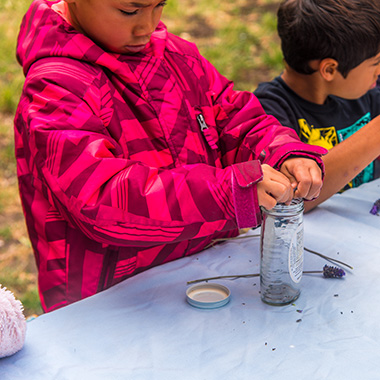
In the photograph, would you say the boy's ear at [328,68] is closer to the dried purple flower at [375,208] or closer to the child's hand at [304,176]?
the dried purple flower at [375,208]

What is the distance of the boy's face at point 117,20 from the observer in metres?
1.29

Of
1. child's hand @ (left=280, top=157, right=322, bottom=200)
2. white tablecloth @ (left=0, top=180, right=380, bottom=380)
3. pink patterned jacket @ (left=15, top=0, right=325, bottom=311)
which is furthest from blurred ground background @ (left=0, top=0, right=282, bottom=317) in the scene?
child's hand @ (left=280, top=157, right=322, bottom=200)

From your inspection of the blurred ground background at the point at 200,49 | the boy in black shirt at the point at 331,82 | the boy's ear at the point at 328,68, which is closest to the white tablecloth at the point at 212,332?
the boy in black shirt at the point at 331,82

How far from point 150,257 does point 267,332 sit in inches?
16.3

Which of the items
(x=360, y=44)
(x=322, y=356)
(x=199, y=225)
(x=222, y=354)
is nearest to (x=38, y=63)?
(x=199, y=225)

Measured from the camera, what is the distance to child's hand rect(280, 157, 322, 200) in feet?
4.23

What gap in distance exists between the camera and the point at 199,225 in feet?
4.06

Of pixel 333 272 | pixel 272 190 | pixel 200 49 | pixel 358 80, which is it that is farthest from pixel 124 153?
pixel 200 49

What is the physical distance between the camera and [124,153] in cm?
142

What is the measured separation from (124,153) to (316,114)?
92 cm

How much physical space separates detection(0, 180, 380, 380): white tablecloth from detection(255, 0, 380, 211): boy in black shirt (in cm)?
41

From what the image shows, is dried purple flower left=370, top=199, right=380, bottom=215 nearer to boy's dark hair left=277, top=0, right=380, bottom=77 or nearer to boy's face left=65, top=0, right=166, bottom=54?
boy's dark hair left=277, top=0, right=380, bottom=77

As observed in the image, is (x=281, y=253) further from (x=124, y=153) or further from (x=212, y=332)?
(x=124, y=153)

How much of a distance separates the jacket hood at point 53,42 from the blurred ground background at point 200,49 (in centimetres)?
167
